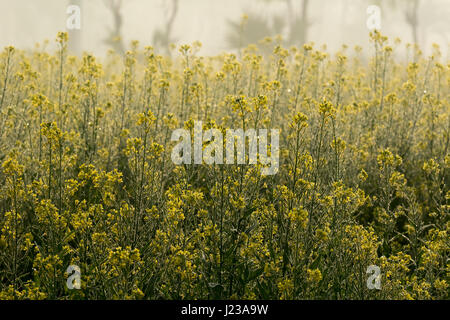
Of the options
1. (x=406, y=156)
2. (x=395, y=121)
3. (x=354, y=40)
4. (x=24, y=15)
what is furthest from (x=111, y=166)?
(x=24, y=15)

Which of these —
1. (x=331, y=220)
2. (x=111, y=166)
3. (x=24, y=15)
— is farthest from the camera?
(x=24, y=15)

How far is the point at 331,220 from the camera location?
2533 millimetres

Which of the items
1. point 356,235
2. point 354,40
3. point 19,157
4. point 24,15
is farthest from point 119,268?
point 24,15

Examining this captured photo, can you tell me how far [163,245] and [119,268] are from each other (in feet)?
0.99

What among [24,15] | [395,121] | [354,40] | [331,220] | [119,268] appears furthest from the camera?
[24,15]

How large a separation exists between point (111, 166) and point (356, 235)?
235 centimetres

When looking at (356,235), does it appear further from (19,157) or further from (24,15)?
(24,15)

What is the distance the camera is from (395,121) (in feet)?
15.8

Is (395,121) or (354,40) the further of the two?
(354,40)
